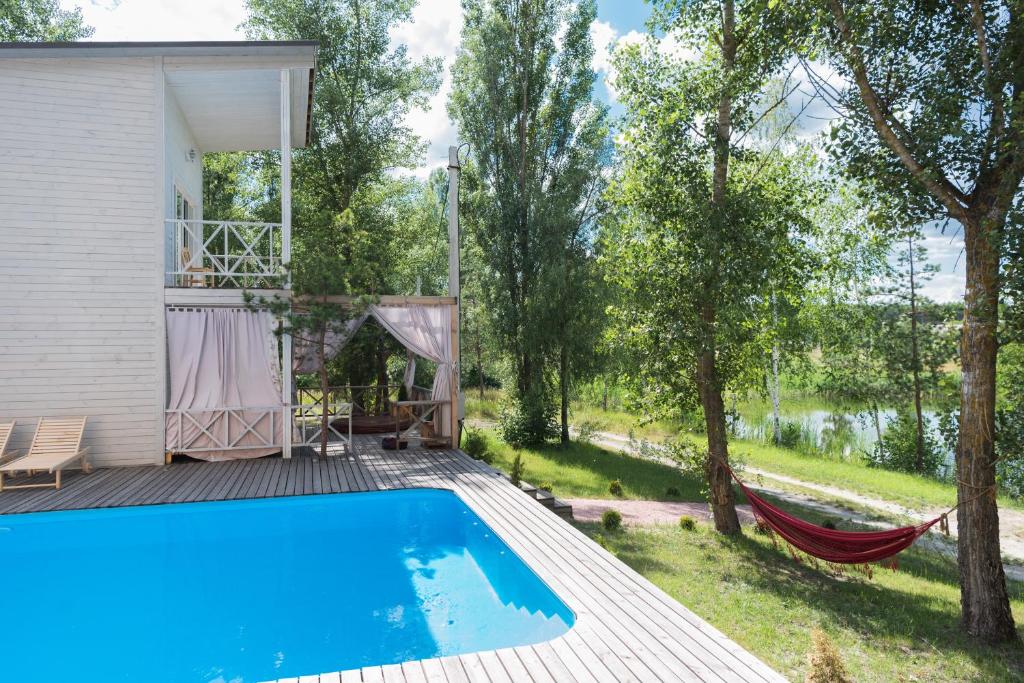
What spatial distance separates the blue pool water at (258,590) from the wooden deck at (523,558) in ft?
0.72

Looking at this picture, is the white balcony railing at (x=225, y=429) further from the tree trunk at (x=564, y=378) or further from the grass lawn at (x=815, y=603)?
the tree trunk at (x=564, y=378)

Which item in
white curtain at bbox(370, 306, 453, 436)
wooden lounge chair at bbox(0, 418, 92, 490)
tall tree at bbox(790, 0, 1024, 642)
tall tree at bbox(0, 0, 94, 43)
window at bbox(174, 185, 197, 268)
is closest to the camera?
tall tree at bbox(790, 0, 1024, 642)

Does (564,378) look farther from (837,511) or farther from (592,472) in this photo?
(837,511)

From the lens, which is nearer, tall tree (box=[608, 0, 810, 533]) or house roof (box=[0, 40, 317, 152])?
tall tree (box=[608, 0, 810, 533])

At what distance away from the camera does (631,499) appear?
10.8 metres

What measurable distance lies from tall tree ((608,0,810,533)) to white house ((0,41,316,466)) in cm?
487

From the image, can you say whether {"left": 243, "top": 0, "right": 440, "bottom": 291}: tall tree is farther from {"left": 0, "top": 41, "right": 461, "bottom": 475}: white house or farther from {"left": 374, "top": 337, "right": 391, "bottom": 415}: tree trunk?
{"left": 0, "top": 41, "right": 461, "bottom": 475}: white house

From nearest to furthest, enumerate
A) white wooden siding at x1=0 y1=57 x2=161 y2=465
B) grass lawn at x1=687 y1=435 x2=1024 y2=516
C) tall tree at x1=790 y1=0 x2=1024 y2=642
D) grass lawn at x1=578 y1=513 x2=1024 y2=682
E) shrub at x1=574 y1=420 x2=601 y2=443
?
grass lawn at x1=578 y1=513 x2=1024 y2=682
tall tree at x1=790 y1=0 x2=1024 y2=642
white wooden siding at x1=0 y1=57 x2=161 y2=465
grass lawn at x1=687 y1=435 x2=1024 y2=516
shrub at x1=574 y1=420 x2=601 y2=443

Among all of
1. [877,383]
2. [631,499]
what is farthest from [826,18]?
[877,383]

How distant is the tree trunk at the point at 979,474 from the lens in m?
5.30

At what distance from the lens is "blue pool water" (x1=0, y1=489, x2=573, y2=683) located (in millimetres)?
4246

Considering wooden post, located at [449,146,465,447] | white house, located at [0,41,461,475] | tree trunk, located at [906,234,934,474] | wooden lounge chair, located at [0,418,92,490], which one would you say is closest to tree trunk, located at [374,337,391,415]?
wooden post, located at [449,146,465,447]

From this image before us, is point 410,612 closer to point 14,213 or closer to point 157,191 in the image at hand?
point 157,191

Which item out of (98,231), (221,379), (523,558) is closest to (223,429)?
(221,379)
